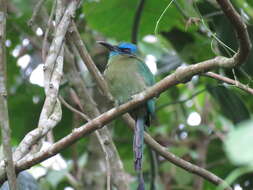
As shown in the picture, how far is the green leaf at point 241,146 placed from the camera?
1.59ft

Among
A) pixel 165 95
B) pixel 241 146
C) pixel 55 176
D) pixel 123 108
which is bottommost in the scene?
pixel 165 95

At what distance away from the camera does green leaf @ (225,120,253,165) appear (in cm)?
48

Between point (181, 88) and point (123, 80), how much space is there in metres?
1.89

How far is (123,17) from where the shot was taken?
12.5 feet

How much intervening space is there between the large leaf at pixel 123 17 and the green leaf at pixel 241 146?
3.16 meters

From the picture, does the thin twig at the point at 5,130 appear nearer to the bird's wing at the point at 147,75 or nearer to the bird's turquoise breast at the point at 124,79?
the bird's turquoise breast at the point at 124,79

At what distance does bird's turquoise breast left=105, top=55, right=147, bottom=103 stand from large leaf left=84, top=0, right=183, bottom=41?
29.3 inches

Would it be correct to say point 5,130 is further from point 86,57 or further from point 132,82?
point 132,82

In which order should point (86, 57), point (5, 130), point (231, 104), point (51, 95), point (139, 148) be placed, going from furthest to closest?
point (231, 104), point (139, 148), point (86, 57), point (51, 95), point (5, 130)

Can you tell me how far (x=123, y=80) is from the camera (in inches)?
114

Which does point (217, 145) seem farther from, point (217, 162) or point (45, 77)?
point (45, 77)

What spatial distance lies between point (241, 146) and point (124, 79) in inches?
94.9

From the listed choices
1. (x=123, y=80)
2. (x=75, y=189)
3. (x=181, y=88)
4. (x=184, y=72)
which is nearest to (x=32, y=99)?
(x=75, y=189)

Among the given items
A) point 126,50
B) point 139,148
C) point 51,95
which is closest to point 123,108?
point 51,95
